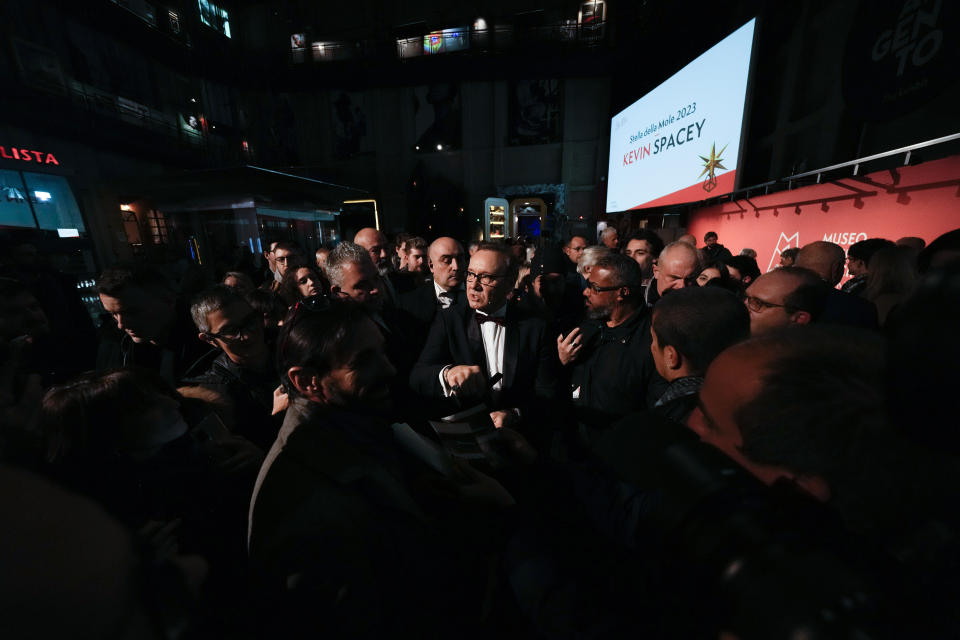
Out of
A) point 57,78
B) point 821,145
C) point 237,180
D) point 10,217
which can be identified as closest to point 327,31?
point 57,78

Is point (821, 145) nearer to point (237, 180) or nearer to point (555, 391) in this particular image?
point (555, 391)

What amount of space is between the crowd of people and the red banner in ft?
6.15

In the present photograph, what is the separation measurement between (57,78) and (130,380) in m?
14.7

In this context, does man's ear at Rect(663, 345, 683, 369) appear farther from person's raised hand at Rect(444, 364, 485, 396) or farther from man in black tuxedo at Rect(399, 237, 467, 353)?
man in black tuxedo at Rect(399, 237, 467, 353)

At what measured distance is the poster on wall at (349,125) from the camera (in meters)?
17.7

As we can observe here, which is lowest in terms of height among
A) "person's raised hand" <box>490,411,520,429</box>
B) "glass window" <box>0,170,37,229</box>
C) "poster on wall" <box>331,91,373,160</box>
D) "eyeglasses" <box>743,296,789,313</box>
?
"person's raised hand" <box>490,411,520,429</box>

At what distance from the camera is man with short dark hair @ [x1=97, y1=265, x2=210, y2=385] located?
222 centimetres

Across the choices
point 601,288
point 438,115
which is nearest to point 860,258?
point 601,288

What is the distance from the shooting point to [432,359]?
8.42 feet

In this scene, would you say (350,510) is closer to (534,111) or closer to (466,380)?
(466,380)

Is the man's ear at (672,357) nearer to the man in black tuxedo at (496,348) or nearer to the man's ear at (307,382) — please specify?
the man in black tuxedo at (496,348)

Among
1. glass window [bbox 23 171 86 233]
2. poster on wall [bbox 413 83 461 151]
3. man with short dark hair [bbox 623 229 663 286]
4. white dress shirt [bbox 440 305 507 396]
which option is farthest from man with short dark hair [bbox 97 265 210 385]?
poster on wall [bbox 413 83 461 151]

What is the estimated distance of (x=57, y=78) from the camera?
9.41m

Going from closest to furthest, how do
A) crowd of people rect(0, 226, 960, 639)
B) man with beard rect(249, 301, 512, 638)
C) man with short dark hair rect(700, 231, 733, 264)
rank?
crowd of people rect(0, 226, 960, 639) < man with beard rect(249, 301, 512, 638) < man with short dark hair rect(700, 231, 733, 264)
